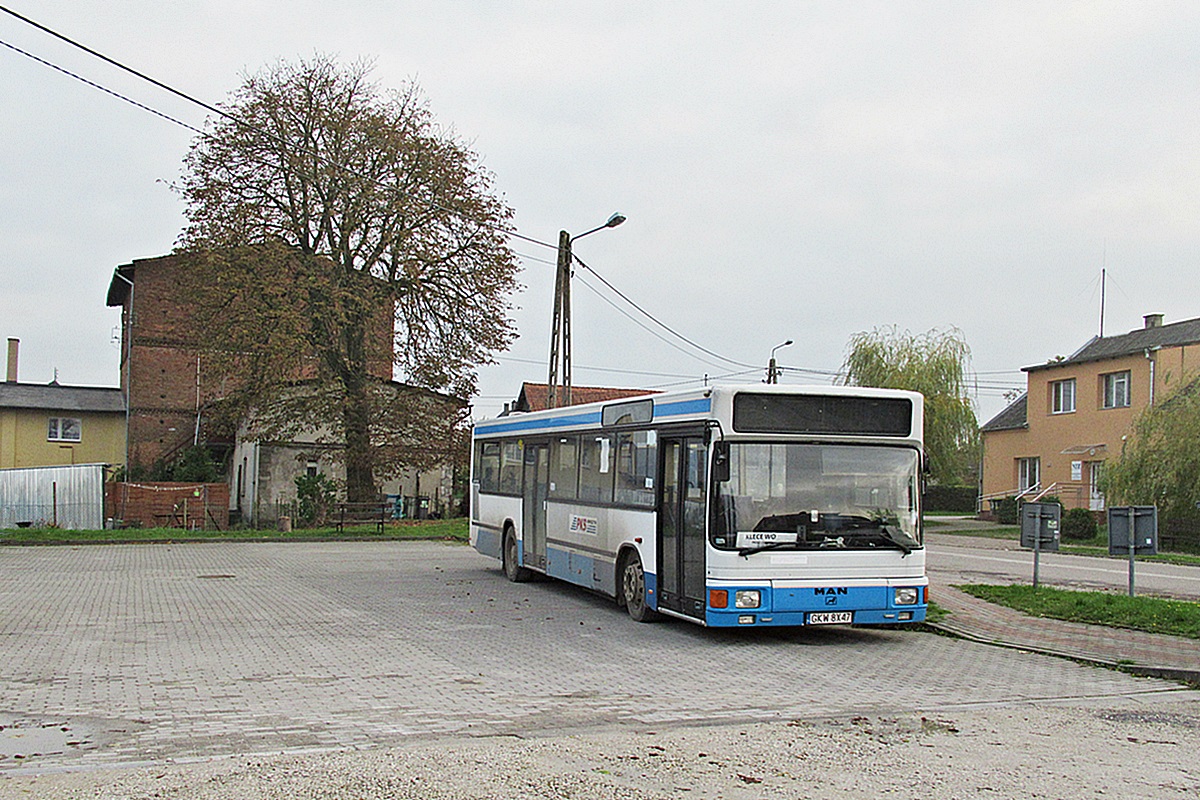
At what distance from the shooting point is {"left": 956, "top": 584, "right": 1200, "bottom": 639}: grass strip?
13.3 metres

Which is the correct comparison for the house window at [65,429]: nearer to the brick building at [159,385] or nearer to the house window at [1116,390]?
the brick building at [159,385]

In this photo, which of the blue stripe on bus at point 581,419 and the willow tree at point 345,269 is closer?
the blue stripe on bus at point 581,419

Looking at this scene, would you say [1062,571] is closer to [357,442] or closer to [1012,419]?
[357,442]

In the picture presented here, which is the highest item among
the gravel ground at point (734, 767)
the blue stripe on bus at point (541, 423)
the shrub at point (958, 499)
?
the blue stripe on bus at point (541, 423)

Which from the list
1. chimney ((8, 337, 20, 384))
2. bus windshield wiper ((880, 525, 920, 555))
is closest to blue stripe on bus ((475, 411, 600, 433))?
bus windshield wiper ((880, 525, 920, 555))

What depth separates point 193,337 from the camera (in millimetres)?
35844

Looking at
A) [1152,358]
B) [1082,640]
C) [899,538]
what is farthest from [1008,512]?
[899,538]

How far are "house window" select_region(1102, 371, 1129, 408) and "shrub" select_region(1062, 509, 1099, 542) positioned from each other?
245 inches

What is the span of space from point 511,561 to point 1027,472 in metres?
34.6

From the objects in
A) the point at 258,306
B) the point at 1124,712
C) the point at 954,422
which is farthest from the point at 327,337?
the point at 1124,712

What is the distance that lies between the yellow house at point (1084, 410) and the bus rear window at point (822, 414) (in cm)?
2868

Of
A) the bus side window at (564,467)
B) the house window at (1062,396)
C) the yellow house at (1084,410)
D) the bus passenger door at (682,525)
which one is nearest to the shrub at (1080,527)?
the yellow house at (1084,410)

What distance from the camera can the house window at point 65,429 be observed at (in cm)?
5500

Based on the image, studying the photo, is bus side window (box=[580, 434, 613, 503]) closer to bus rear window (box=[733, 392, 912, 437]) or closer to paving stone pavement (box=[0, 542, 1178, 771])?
paving stone pavement (box=[0, 542, 1178, 771])
